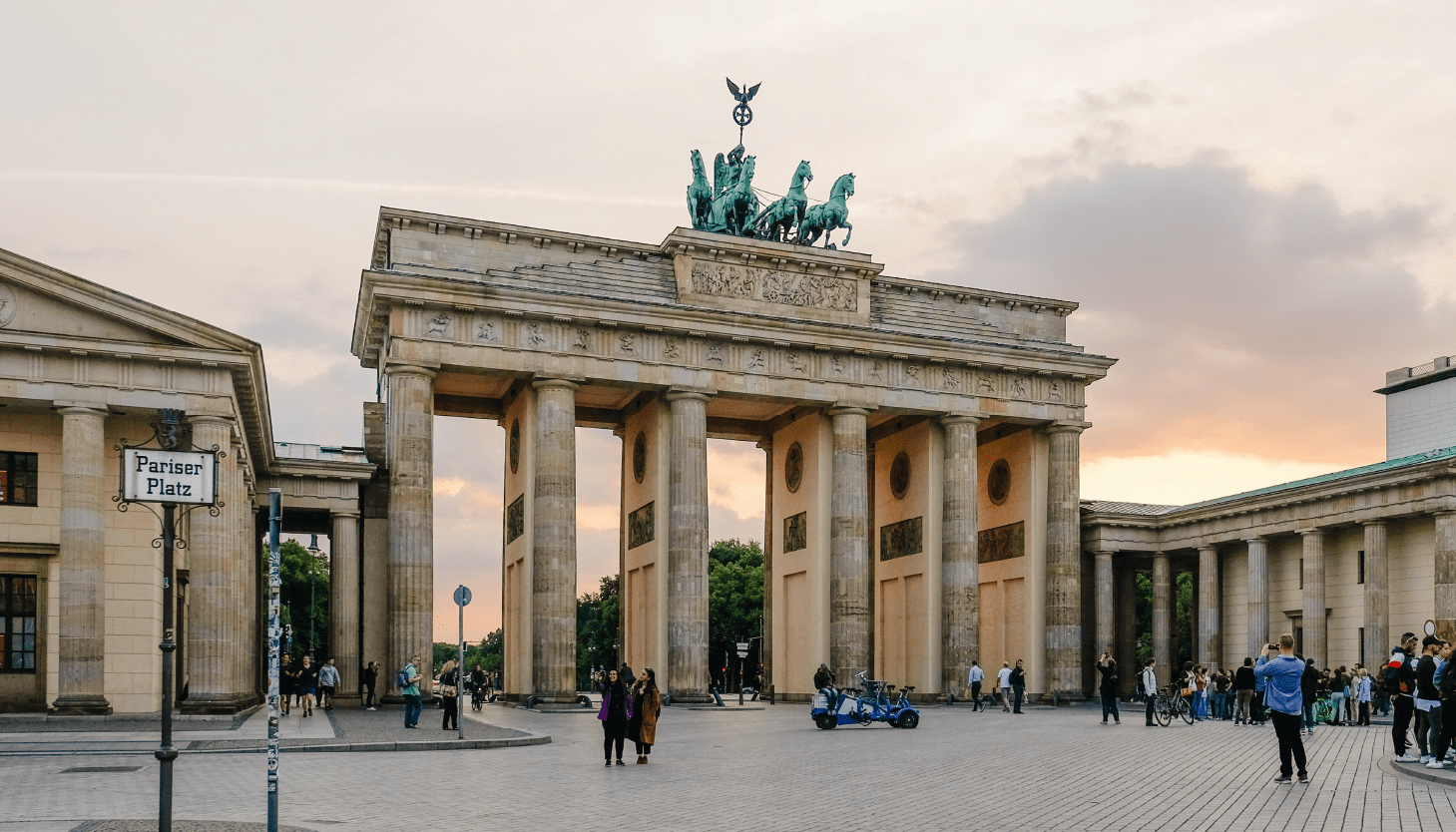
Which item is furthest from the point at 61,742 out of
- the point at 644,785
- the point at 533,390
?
the point at 533,390

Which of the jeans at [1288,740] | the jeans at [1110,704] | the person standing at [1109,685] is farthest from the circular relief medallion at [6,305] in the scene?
the jeans at [1110,704]

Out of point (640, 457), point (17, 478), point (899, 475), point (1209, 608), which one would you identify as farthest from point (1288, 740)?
point (1209, 608)

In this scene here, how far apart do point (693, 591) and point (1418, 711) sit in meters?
31.4

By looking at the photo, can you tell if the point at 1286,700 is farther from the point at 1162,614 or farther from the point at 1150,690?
the point at 1162,614

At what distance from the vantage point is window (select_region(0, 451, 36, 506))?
1362 inches

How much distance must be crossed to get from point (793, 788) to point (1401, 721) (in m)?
9.96

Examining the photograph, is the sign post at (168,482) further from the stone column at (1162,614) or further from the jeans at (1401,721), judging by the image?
the stone column at (1162,614)

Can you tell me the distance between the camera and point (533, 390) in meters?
50.1

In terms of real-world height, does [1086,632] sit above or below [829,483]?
below

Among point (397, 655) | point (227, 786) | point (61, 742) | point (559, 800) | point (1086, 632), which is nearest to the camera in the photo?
point (559, 800)

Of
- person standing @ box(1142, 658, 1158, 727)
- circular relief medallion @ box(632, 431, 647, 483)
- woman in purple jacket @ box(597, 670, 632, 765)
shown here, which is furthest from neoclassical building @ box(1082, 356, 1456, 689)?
woman in purple jacket @ box(597, 670, 632, 765)

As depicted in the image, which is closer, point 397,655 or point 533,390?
point 397,655

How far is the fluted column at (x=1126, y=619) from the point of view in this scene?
6384cm

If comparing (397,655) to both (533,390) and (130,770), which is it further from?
(130,770)
